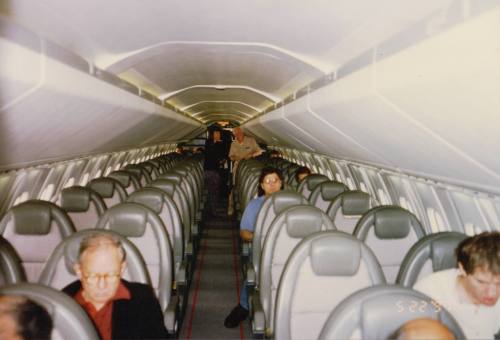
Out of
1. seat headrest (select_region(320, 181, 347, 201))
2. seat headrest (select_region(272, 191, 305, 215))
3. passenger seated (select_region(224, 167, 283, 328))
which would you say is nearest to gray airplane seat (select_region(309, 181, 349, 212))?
seat headrest (select_region(320, 181, 347, 201))

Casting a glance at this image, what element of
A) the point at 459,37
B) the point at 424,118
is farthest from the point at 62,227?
the point at 459,37

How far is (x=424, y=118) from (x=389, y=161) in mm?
2459

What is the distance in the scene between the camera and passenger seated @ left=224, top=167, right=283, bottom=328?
5.83m

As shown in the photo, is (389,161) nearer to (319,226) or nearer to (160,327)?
(319,226)

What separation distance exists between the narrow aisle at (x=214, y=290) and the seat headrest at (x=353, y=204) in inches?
69.7

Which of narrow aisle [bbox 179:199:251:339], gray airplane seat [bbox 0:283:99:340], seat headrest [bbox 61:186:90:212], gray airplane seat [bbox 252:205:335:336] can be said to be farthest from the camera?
narrow aisle [bbox 179:199:251:339]

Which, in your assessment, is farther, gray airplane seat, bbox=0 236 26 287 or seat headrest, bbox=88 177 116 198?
seat headrest, bbox=88 177 116 198

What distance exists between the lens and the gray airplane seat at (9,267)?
319 cm

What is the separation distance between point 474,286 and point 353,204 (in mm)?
2728

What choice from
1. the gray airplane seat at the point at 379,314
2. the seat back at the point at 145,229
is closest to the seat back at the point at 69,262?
the seat back at the point at 145,229

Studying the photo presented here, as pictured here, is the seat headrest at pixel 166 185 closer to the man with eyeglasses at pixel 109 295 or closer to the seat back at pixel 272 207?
the seat back at pixel 272 207

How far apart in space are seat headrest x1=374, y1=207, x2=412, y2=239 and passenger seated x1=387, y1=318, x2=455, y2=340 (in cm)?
245

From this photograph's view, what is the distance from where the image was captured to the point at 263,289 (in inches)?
167

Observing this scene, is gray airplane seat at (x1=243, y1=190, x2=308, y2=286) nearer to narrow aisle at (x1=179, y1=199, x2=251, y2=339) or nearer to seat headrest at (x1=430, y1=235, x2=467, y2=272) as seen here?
narrow aisle at (x1=179, y1=199, x2=251, y2=339)
